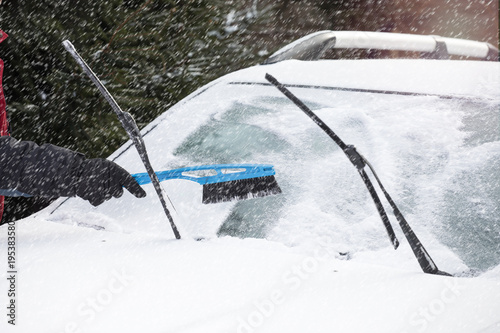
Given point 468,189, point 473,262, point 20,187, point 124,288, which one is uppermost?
point 20,187

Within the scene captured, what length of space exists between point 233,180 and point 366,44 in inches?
64.8

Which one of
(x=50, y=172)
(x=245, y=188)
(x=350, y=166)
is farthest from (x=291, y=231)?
(x=50, y=172)

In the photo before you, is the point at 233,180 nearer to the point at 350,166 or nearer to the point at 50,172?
the point at 350,166

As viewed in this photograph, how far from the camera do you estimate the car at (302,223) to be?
3.95 ft

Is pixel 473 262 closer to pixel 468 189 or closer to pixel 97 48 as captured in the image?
pixel 468 189

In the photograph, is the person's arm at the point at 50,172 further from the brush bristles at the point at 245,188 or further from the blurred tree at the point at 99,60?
the blurred tree at the point at 99,60

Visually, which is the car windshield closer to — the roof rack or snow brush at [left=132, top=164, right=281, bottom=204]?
snow brush at [left=132, top=164, right=281, bottom=204]

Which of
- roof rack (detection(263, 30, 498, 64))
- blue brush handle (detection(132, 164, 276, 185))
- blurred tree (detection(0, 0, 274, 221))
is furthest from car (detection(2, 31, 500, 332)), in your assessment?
blurred tree (detection(0, 0, 274, 221))

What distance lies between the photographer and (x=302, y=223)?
5.55 ft

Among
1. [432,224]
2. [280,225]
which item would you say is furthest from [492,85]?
[280,225]

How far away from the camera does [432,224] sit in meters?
1.61

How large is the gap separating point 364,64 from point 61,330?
1.58 m

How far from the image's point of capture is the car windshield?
162 cm

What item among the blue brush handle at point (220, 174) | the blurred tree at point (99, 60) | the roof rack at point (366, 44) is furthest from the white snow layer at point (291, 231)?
the blurred tree at point (99, 60)
